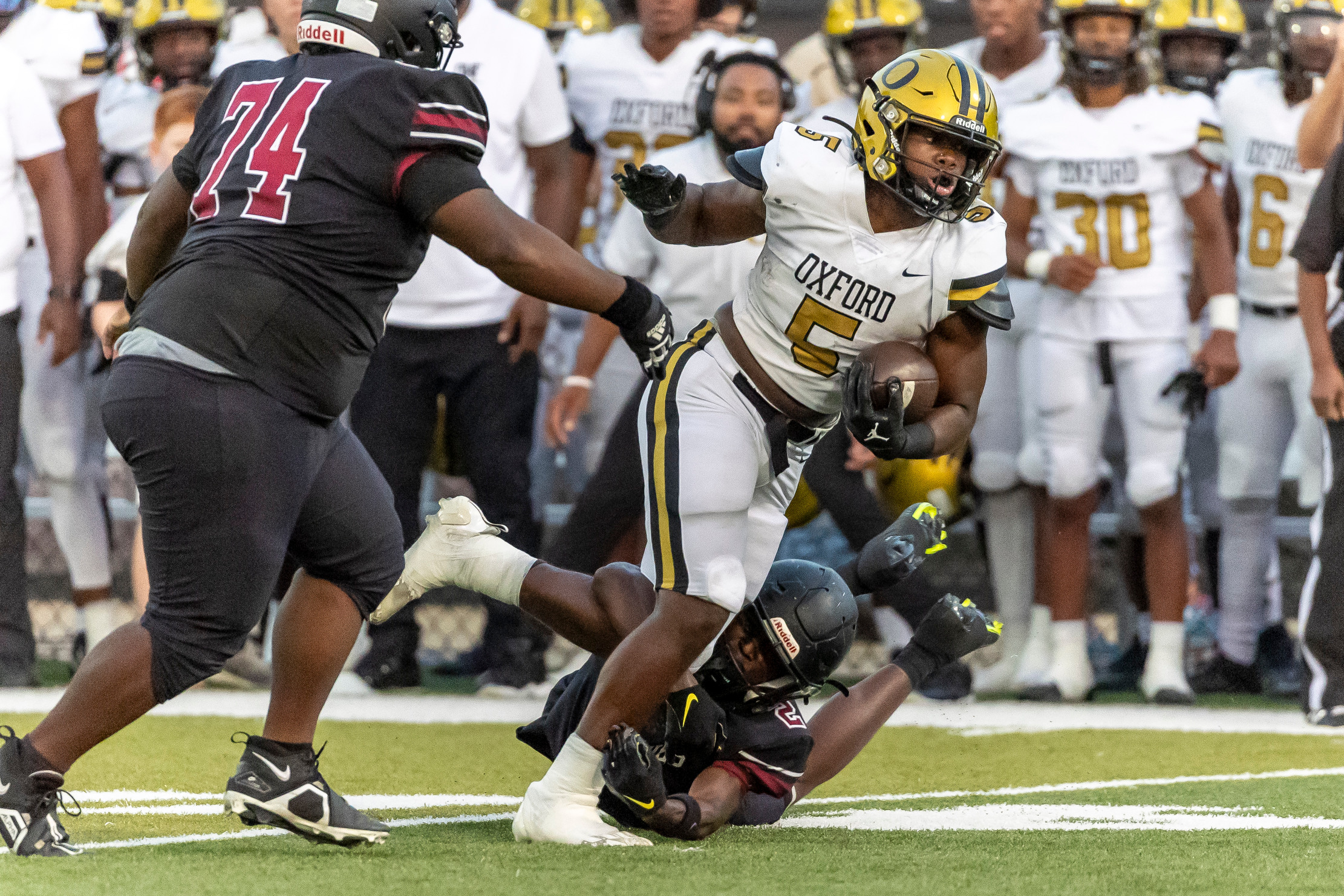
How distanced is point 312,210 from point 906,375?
1.23 metres

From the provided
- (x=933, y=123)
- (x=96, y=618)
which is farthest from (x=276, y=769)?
(x=96, y=618)

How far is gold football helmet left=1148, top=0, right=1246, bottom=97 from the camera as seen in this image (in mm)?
7234

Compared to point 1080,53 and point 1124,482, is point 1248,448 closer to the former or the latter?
point 1124,482

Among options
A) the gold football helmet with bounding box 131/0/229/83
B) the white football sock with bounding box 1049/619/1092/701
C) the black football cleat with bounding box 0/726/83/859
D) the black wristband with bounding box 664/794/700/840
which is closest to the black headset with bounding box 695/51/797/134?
the gold football helmet with bounding box 131/0/229/83

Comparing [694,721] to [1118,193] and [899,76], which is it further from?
[1118,193]

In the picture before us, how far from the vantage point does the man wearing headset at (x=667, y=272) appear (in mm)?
6164

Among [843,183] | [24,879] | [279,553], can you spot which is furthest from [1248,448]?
[24,879]

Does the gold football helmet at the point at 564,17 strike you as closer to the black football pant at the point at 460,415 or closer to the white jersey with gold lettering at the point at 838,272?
the black football pant at the point at 460,415

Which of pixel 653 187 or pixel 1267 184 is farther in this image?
pixel 1267 184

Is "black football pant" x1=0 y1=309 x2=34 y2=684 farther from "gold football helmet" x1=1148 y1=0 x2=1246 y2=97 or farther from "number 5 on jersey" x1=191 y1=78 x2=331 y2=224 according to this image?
"gold football helmet" x1=1148 y1=0 x2=1246 y2=97

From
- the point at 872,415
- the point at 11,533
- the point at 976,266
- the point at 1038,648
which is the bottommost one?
the point at 1038,648

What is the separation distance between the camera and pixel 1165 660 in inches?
253

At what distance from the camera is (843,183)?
4.00 metres

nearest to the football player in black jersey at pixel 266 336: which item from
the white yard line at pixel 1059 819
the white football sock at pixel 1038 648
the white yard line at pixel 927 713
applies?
the white yard line at pixel 1059 819
